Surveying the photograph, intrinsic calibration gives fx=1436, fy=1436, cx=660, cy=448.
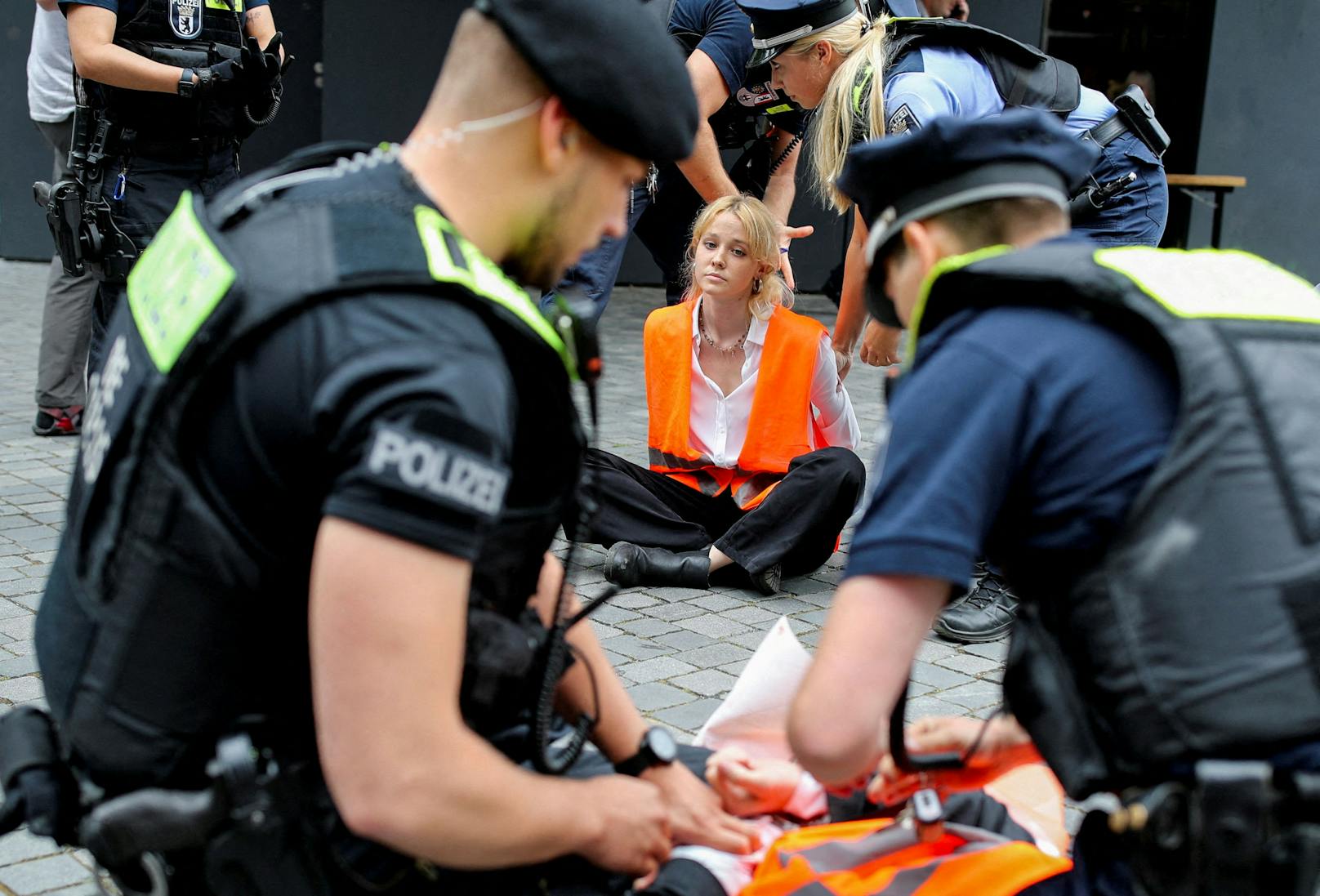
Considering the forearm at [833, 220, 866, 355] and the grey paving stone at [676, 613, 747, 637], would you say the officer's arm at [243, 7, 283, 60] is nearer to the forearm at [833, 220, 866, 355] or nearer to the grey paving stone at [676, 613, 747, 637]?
the forearm at [833, 220, 866, 355]

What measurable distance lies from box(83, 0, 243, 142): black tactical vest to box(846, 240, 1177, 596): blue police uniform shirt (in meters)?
3.99

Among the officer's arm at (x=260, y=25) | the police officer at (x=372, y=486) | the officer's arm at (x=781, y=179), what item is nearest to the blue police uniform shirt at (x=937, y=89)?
the officer's arm at (x=781, y=179)

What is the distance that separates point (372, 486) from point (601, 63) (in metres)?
0.55

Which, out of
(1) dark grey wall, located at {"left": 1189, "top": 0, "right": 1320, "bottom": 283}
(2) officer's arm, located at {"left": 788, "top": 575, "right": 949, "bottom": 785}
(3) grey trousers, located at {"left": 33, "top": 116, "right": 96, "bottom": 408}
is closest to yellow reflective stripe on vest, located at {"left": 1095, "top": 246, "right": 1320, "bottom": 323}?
(2) officer's arm, located at {"left": 788, "top": 575, "right": 949, "bottom": 785}

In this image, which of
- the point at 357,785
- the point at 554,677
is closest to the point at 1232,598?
the point at 554,677

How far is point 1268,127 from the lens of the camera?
1098 centimetres

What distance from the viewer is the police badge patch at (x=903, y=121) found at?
3.67 meters

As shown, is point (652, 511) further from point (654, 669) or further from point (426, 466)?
point (426, 466)

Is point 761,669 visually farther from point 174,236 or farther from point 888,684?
point 174,236

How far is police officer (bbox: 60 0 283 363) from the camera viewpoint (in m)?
4.84

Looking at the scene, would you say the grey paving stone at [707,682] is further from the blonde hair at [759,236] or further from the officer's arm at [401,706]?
the officer's arm at [401,706]

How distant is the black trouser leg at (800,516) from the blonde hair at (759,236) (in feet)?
2.01

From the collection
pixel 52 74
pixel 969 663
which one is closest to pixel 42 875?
pixel 969 663

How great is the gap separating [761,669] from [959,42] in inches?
93.4
